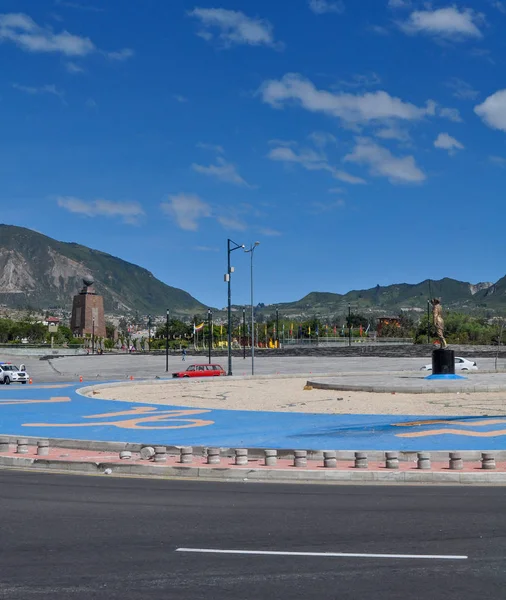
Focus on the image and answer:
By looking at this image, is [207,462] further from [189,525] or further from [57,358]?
[57,358]

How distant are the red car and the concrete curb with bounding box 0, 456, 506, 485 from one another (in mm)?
39469

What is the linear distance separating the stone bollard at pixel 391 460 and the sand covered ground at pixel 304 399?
11.2 metres

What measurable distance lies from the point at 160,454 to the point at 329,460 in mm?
3539

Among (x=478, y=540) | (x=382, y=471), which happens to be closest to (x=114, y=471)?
(x=382, y=471)

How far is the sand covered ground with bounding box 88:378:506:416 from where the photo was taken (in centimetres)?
2717

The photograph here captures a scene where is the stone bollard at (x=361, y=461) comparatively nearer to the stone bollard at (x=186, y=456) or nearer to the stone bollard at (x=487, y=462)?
the stone bollard at (x=487, y=462)

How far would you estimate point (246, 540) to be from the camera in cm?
880

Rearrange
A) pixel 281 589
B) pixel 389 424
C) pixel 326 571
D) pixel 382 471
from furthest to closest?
pixel 389 424, pixel 382 471, pixel 326 571, pixel 281 589

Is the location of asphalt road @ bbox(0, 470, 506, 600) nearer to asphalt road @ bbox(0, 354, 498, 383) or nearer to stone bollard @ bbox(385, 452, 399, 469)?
stone bollard @ bbox(385, 452, 399, 469)

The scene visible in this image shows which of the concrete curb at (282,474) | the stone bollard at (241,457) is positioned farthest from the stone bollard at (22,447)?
the stone bollard at (241,457)

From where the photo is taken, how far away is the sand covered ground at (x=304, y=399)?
27172 mm

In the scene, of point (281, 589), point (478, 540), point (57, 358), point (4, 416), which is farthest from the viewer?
point (57, 358)

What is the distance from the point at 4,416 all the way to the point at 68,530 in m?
18.8

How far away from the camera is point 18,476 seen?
14.6m
